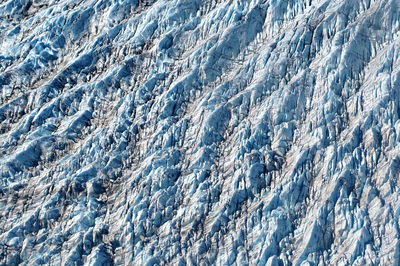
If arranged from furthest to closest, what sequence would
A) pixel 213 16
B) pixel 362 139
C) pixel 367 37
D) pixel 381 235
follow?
pixel 213 16, pixel 367 37, pixel 362 139, pixel 381 235

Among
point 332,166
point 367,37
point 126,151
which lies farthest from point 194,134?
point 367,37

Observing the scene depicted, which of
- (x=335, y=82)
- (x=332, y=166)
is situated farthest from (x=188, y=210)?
(x=335, y=82)

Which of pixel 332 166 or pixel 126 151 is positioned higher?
pixel 126 151

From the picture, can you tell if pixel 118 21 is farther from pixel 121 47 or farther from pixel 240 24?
pixel 240 24

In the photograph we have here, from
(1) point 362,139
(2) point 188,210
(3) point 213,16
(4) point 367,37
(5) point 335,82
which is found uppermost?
(3) point 213,16

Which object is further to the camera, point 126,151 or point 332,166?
point 126,151

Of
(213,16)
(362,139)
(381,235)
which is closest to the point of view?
(381,235)
